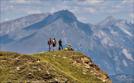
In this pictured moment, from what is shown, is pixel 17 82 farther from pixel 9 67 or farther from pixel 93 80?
pixel 93 80

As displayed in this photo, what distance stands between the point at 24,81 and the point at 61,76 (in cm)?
655

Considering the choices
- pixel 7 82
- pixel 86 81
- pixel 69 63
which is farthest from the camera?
pixel 69 63

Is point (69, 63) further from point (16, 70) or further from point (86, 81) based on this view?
point (16, 70)

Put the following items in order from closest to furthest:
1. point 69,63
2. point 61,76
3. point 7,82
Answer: point 7,82
point 61,76
point 69,63

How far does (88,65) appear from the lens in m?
80.8

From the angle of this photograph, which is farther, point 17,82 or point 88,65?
point 88,65

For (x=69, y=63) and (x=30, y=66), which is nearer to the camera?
(x=30, y=66)

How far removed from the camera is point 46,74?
63.5 metres

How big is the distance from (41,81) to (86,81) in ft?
41.2

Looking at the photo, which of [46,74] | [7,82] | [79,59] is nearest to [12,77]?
[7,82]

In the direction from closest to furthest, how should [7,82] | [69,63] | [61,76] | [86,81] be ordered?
1. [7,82]
2. [61,76]
3. [86,81]
4. [69,63]

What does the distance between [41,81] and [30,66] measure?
3318 millimetres

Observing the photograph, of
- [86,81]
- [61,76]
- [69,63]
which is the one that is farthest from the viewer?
[69,63]

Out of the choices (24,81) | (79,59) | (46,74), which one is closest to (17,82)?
(24,81)
